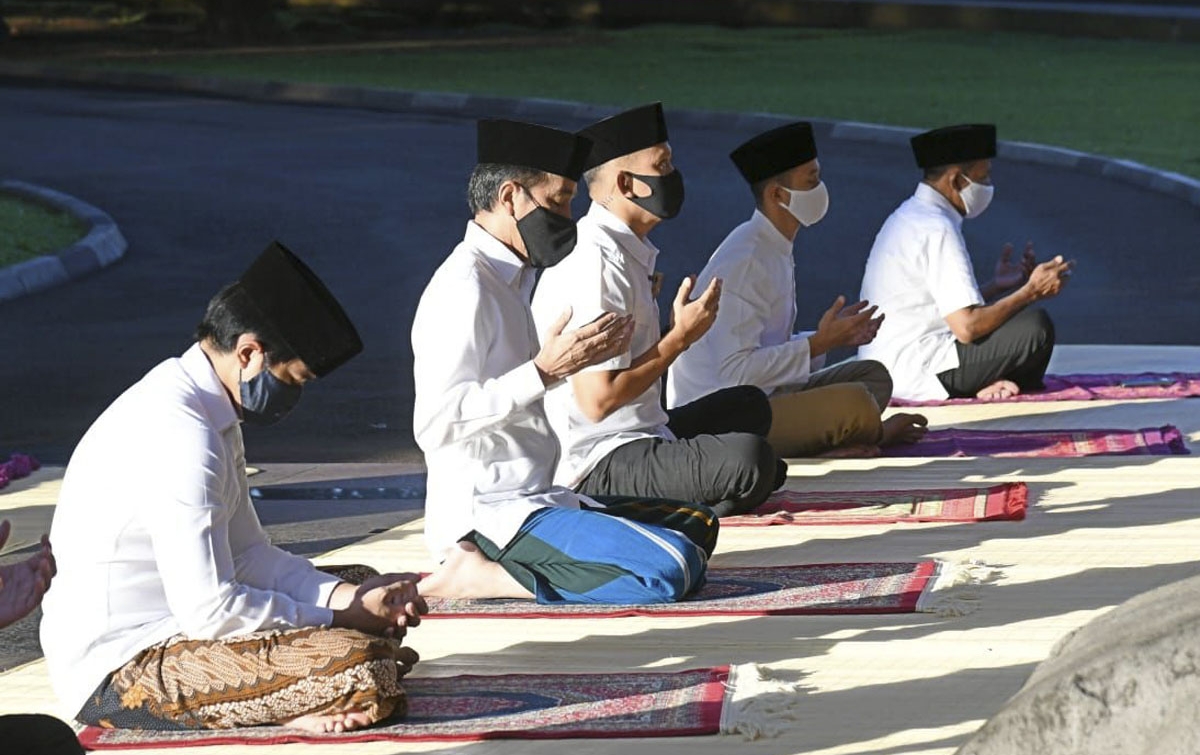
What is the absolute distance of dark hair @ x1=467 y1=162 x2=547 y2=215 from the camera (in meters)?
5.97

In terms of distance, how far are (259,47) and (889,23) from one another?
9160 millimetres

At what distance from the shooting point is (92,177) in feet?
59.0

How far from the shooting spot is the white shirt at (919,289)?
345 inches

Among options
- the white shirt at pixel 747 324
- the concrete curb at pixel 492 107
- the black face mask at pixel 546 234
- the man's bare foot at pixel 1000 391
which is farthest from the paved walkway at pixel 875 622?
the concrete curb at pixel 492 107

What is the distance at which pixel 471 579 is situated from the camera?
6.06 metres

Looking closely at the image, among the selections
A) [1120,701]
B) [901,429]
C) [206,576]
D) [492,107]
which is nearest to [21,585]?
[206,576]

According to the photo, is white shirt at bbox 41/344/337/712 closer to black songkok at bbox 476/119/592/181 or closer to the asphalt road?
black songkok at bbox 476/119/592/181

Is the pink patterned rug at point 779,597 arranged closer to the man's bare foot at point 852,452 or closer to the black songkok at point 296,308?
the black songkok at point 296,308

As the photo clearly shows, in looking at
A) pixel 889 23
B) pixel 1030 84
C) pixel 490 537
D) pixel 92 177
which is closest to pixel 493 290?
pixel 490 537

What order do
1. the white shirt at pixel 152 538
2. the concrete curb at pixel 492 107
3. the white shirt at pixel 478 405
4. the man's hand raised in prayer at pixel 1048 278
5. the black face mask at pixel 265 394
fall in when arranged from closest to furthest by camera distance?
the white shirt at pixel 152 538
the black face mask at pixel 265 394
the white shirt at pixel 478 405
the man's hand raised in prayer at pixel 1048 278
the concrete curb at pixel 492 107

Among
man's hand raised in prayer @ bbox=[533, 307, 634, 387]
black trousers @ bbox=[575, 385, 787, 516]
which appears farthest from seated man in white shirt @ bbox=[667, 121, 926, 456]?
man's hand raised in prayer @ bbox=[533, 307, 634, 387]

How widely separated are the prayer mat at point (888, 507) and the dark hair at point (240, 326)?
2533 mm

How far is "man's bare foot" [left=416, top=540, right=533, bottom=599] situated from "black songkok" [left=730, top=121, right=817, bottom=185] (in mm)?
2245

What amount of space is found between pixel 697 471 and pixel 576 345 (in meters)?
1.30
